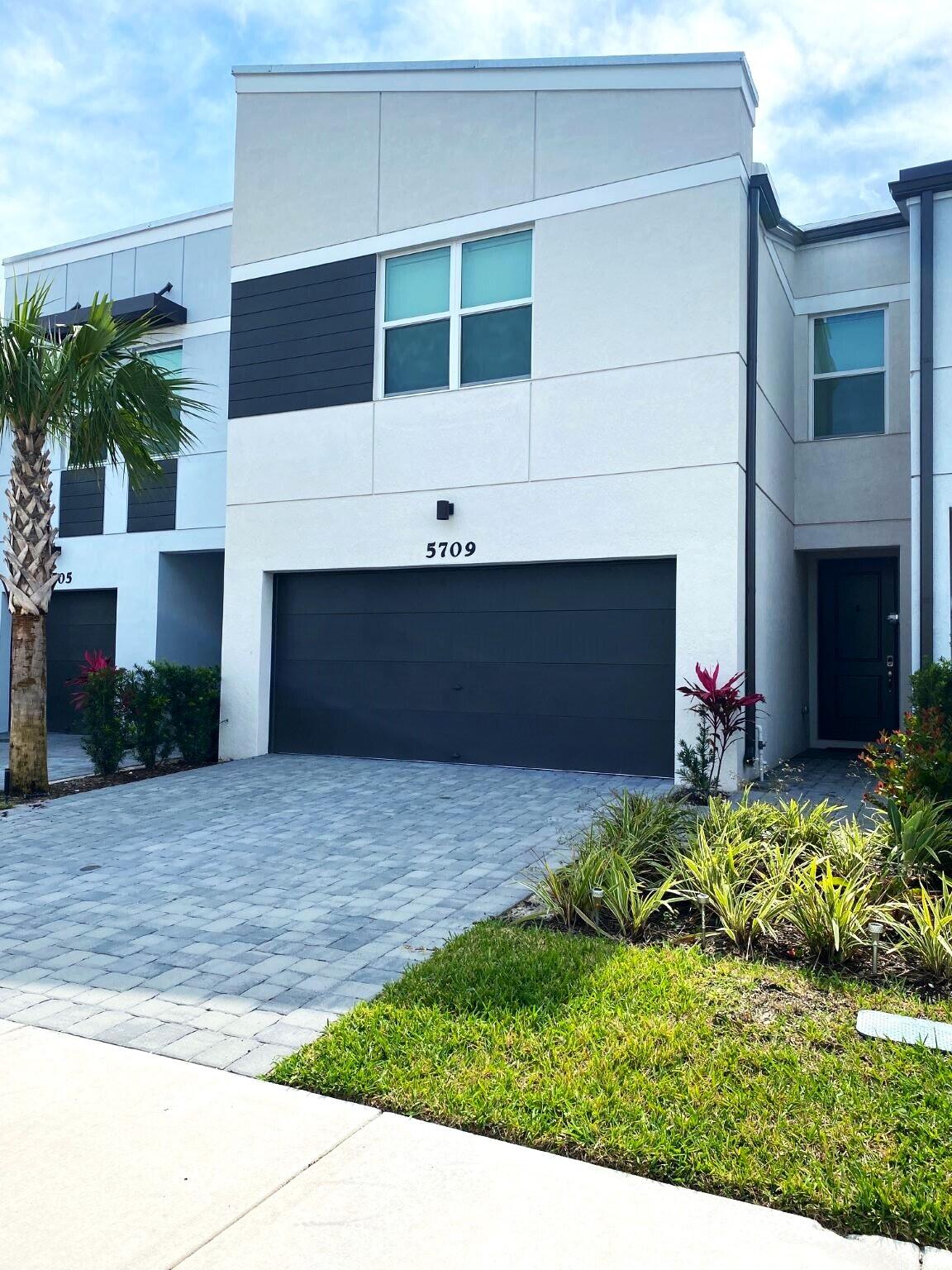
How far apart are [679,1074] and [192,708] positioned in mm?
9378

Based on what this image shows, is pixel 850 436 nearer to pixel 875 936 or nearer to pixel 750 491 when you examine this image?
pixel 750 491

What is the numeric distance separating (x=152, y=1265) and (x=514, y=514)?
8.77m

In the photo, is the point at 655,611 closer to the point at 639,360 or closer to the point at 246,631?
the point at 639,360

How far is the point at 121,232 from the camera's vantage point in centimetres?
1561

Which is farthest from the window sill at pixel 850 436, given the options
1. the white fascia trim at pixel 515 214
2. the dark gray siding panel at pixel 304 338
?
the dark gray siding panel at pixel 304 338

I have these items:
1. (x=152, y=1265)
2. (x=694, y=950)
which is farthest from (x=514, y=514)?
(x=152, y=1265)

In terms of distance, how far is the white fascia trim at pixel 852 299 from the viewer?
39.3ft

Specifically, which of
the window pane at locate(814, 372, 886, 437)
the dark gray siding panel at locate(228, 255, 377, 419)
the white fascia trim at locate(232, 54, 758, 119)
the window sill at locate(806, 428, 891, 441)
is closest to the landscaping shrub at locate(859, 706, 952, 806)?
the window sill at locate(806, 428, 891, 441)

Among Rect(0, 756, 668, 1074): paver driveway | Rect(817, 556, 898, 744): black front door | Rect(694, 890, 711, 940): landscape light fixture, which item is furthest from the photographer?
Rect(817, 556, 898, 744): black front door

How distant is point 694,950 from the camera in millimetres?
4777

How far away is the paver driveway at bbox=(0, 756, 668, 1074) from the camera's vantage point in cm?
428

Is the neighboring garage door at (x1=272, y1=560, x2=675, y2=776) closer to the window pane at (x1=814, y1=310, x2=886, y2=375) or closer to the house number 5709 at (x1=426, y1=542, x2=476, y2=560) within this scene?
the house number 5709 at (x1=426, y1=542, x2=476, y2=560)

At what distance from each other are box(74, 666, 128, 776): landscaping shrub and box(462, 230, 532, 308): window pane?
239 inches

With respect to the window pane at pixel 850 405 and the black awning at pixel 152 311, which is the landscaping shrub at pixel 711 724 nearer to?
the window pane at pixel 850 405
